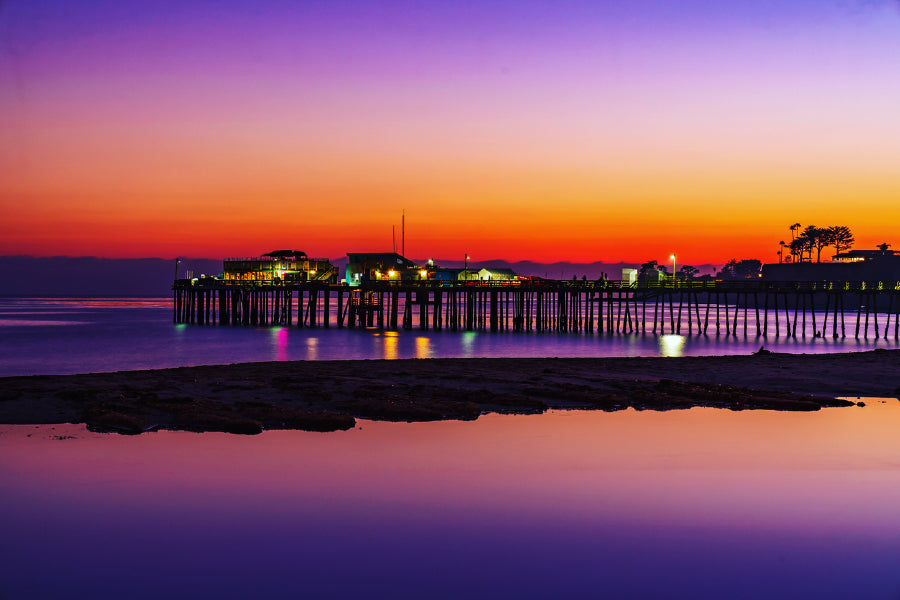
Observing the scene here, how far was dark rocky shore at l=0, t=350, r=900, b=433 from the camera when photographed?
17938 mm

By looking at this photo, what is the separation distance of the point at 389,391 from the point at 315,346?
30.6 metres

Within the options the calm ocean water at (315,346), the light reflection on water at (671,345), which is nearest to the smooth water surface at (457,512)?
the calm ocean water at (315,346)

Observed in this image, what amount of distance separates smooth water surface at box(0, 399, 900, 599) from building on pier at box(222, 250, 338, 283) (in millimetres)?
74521

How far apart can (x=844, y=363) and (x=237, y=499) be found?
26.7m

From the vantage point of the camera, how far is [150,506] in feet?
40.2

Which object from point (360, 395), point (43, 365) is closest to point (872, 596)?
point (360, 395)

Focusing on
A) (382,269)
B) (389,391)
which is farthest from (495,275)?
(389,391)

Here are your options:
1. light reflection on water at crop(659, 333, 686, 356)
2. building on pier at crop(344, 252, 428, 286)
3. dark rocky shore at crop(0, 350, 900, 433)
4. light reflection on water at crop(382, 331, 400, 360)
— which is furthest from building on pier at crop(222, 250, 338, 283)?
dark rocky shore at crop(0, 350, 900, 433)

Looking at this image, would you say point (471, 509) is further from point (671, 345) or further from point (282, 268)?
point (282, 268)

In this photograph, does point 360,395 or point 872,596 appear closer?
point 872,596

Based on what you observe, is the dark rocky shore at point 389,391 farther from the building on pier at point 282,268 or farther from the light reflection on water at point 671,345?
the building on pier at point 282,268

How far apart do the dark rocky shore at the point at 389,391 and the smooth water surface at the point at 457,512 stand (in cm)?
101

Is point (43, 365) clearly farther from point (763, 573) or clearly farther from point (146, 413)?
point (763, 573)

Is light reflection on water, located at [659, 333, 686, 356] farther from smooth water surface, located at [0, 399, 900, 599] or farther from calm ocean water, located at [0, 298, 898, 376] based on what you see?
smooth water surface, located at [0, 399, 900, 599]
